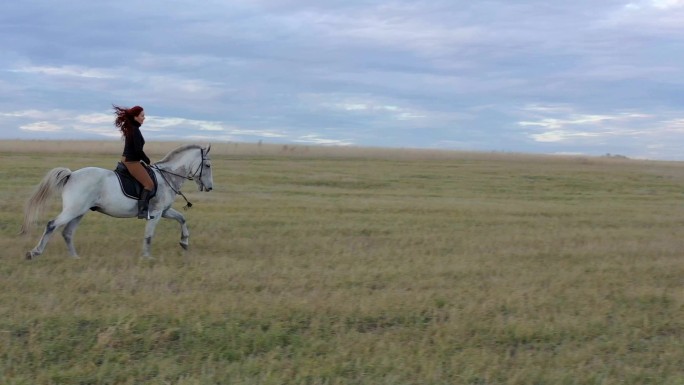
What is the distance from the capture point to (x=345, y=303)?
761cm

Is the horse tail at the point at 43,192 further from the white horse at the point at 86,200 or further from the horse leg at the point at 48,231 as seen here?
the horse leg at the point at 48,231

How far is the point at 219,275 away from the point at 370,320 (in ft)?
8.62

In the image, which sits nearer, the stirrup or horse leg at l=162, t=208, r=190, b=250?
the stirrup

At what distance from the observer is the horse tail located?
10.2 m

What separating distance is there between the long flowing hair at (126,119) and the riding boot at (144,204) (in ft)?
3.09

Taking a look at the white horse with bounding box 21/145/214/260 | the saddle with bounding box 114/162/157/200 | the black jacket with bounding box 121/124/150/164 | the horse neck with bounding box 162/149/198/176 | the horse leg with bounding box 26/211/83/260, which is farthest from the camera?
the horse neck with bounding box 162/149/198/176

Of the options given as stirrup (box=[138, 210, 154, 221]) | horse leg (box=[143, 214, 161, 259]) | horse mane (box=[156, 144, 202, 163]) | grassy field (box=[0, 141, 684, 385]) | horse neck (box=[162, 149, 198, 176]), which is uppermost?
horse mane (box=[156, 144, 202, 163])

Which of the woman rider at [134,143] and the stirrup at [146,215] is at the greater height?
the woman rider at [134,143]

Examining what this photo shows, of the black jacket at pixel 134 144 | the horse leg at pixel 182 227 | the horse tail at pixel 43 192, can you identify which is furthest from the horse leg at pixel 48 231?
the horse leg at pixel 182 227

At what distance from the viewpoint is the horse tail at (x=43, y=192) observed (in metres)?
10.2

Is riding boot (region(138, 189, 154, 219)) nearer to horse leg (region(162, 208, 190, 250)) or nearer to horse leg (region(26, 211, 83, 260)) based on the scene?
horse leg (region(162, 208, 190, 250))

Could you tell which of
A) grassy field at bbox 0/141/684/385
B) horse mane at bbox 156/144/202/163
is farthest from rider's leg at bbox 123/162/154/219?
horse mane at bbox 156/144/202/163

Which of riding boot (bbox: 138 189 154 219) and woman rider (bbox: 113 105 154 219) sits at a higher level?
woman rider (bbox: 113 105 154 219)

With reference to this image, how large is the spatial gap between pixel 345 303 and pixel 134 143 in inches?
185
